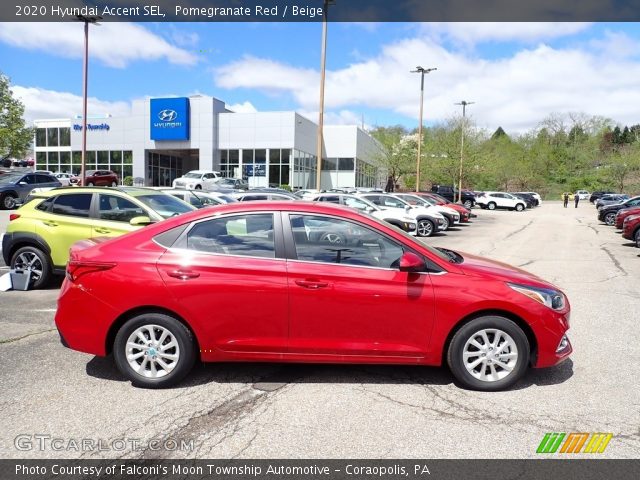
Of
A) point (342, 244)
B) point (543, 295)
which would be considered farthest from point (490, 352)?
point (342, 244)

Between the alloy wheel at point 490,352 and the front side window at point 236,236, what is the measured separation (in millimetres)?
1835

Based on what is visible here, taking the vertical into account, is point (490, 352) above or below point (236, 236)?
below

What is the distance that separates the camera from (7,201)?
24.0m

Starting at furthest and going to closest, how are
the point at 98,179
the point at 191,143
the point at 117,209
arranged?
the point at 191,143 < the point at 98,179 < the point at 117,209

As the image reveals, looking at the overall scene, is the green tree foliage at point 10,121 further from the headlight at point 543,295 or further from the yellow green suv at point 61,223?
the headlight at point 543,295

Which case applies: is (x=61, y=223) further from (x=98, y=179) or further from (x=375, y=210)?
(x=98, y=179)

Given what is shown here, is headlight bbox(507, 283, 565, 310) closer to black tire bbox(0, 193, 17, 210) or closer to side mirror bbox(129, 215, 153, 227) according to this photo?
side mirror bbox(129, 215, 153, 227)

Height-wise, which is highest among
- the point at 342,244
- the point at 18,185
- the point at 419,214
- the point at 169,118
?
the point at 169,118

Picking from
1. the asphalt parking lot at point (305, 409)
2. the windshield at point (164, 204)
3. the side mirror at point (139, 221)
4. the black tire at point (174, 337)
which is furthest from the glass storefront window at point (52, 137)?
the black tire at point (174, 337)

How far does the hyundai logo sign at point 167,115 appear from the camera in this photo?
1921 inches

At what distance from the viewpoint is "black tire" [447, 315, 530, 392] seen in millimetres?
4074

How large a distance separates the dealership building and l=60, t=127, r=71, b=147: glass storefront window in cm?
11

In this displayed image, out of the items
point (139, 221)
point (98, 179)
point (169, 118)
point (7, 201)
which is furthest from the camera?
point (169, 118)

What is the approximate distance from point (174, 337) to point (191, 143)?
4797 centimetres
